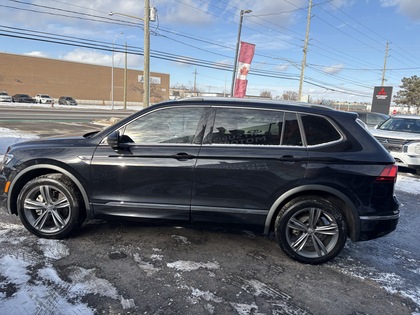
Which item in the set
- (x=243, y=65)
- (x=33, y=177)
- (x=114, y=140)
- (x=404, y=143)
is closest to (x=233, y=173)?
(x=114, y=140)

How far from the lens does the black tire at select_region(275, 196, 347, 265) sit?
11.6 ft

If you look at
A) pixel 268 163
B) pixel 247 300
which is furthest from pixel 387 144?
pixel 247 300

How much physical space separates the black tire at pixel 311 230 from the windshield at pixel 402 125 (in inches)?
328

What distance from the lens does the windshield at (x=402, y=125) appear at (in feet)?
33.7

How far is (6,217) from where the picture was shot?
4.62m

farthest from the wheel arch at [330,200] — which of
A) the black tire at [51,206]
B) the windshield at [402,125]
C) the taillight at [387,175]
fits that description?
the windshield at [402,125]

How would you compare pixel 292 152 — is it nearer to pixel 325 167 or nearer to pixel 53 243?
pixel 325 167

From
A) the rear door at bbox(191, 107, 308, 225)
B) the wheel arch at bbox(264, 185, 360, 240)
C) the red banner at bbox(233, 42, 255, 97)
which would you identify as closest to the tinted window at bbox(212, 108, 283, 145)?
the rear door at bbox(191, 107, 308, 225)

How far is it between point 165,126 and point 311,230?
2033mm

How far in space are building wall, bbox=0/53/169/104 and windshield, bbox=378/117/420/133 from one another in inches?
2439

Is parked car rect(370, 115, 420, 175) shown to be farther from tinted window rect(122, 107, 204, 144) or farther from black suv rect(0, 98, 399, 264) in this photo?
tinted window rect(122, 107, 204, 144)

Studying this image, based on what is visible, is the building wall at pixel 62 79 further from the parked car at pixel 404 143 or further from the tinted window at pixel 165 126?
the tinted window at pixel 165 126

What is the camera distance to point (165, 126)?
3775 mm

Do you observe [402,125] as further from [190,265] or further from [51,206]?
[51,206]
